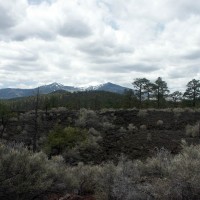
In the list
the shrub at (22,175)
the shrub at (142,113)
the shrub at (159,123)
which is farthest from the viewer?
the shrub at (142,113)

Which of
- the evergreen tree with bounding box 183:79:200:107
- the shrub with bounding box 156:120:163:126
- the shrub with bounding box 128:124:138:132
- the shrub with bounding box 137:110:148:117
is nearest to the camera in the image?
the shrub with bounding box 128:124:138:132

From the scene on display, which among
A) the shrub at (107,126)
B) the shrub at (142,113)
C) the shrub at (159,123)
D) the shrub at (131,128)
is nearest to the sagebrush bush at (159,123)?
the shrub at (159,123)

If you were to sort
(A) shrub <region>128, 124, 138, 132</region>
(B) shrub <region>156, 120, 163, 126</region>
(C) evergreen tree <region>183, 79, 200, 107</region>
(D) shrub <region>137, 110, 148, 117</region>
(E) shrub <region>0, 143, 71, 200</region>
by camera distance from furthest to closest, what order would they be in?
(C) evergreen tree <region>183, 79, 200, 107</region>
(D) shrub <region>137, 110, 148, 117</region>
(B) shrub <region>156, 120, 163, 126</region>
(A) shrub <region>128, 124, 138, 132</region>
(E) shrub <region>0, 143, 71, 200</region>

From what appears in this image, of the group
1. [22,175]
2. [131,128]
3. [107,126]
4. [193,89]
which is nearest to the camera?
[22,175]

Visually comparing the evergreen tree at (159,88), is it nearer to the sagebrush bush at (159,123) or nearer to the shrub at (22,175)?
the sagebrush bush at (159,123)

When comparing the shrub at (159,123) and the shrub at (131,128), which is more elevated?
the shrub at (159,123)

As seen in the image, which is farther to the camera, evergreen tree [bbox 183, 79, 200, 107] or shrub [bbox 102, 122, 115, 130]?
evergreen tree [bbox 183, 79, 200, 107]

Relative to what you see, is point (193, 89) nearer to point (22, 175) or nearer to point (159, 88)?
point (159, 88)

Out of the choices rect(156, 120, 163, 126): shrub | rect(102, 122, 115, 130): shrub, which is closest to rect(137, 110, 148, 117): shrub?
rect(156, 120, 163, 126): shrub

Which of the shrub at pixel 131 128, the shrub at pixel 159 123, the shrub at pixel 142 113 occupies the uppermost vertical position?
the shrub at pixel 142 113

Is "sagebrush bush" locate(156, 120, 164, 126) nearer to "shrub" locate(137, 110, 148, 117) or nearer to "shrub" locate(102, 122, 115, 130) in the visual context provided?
"shrub" locate(137, 110, 148, 117)

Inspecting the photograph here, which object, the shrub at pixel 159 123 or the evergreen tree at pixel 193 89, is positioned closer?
the shrub at pixel 159 123

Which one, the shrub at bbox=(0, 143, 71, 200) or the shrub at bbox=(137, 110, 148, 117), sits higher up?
the shrub at bbox=(137, 110, 148, 117)

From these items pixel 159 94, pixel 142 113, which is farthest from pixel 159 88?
pixel 142 113
